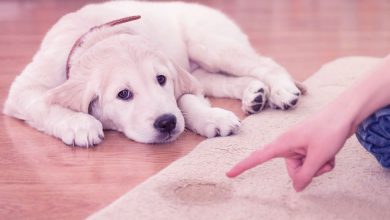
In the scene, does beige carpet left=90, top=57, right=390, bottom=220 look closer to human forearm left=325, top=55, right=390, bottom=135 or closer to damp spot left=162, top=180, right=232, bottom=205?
damp spot left=162, top=180, right=232, bottom=205

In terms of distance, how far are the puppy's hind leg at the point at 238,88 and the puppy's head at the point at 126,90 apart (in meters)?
0.29

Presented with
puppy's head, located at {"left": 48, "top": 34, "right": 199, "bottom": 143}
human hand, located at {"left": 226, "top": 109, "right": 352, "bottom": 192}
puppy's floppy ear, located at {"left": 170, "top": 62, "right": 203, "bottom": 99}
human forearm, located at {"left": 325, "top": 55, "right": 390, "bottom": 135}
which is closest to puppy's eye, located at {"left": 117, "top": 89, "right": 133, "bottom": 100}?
puppy's head, located at {"left": 48, "top": 34, "right": 199, "bottom": 143}

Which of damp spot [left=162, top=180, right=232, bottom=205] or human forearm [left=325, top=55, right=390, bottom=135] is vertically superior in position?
human forearm [left=325, top=55, right=390, bottom=135]

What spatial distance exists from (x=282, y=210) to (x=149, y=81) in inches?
26.9

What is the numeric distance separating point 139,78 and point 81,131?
24 centimetres

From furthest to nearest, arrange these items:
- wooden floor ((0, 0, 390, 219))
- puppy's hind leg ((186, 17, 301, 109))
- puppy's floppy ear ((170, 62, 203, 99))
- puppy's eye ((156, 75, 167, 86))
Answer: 1. puppy's hind leg ((186, 17, 301, 109))
2. puppy's floppy ear ((170, 62, 203, 99))
3. puppy's eye ((156, 75, 167, 86))
4. wooden floor ((0, 0, 390, 219))

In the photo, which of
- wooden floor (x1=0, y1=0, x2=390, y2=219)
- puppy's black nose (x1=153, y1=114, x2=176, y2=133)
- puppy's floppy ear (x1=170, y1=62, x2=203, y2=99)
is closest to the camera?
wooden floor (x1=0, y1=0, x2=390, y2=219)

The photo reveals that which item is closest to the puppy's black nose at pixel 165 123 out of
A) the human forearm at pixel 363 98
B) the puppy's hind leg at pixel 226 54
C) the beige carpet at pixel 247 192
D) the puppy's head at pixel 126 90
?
the puppy's head at pixel 126 90

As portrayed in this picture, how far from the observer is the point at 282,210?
4.35 feet

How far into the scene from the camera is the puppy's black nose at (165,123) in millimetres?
1756

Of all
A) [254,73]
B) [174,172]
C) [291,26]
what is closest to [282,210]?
[174,172]

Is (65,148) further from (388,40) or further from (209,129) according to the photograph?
(388,40)

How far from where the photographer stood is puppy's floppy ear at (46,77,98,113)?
1854 mm

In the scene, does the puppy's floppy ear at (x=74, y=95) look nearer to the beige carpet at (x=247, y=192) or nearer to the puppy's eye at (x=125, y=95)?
the puppy's eye at (x=125, y=95)
